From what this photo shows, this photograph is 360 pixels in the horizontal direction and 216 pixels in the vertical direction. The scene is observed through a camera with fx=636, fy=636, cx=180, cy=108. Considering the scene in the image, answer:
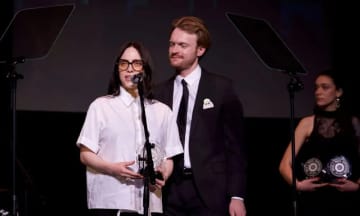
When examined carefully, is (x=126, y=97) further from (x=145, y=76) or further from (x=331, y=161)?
(x=331, y=161)

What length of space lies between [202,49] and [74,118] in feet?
5.79

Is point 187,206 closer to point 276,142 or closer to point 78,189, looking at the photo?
point 78,189

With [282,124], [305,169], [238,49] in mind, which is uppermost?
[238,49]

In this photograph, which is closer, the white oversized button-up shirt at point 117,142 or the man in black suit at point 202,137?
the white oversized button-up shirt at point 117,142

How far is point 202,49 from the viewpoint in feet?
11.1

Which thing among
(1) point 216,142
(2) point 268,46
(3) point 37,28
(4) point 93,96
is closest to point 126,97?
(1) point 216,142

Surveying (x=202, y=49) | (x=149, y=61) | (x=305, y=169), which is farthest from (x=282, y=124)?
(x=149, y=61)

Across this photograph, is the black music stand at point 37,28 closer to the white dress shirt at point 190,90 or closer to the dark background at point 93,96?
the white dress shirt at point 190,90

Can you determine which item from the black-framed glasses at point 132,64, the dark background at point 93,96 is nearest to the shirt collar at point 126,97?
the black-framed glasses at point 132,64

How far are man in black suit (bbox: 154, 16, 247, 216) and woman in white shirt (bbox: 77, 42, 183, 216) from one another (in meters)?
0.19

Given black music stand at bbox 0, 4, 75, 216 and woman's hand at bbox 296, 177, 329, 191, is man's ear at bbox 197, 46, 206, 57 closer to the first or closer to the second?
black music stand at bbox 0, 4, 75, 216

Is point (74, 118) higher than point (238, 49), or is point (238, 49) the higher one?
point (238, 49)

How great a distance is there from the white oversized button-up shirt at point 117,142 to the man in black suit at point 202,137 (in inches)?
10.9

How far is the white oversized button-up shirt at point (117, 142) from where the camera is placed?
9.14 feet
